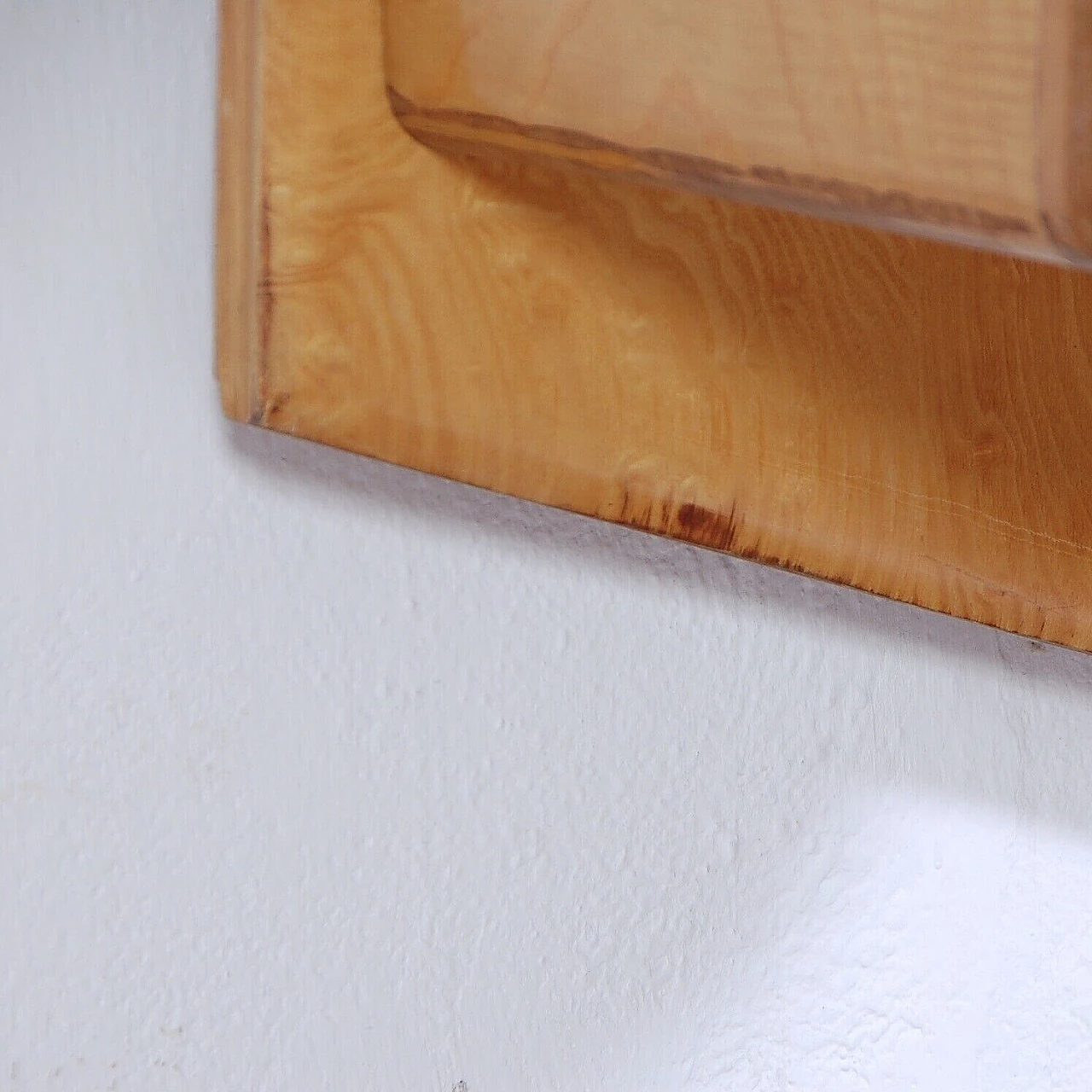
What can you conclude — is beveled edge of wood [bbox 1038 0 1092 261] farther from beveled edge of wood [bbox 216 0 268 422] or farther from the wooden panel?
beveled edge of wood [bbox 216 0 268 422]

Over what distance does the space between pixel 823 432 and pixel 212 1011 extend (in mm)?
132

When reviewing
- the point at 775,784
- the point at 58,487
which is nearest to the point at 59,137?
the point at 58,487

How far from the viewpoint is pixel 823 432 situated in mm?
223

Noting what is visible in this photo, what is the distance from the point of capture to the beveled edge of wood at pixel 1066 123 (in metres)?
0.12

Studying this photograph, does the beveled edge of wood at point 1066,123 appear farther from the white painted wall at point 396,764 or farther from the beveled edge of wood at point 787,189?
the white painted wall at point 396,764

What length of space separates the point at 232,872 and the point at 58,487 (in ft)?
0.21

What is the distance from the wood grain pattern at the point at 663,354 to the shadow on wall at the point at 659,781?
3 cm

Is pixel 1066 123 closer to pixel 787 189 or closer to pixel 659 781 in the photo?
pixel 787 189

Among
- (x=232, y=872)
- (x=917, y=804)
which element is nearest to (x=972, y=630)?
(x=917, y=804)

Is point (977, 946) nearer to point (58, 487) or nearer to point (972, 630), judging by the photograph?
point (972, 630)

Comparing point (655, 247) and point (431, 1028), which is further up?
point (655, 247)

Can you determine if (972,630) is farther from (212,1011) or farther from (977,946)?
(212,1011)

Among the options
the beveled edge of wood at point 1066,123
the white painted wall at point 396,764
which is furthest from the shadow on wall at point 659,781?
the beveled edge of wood at point 1066,123

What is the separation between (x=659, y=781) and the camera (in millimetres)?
244
